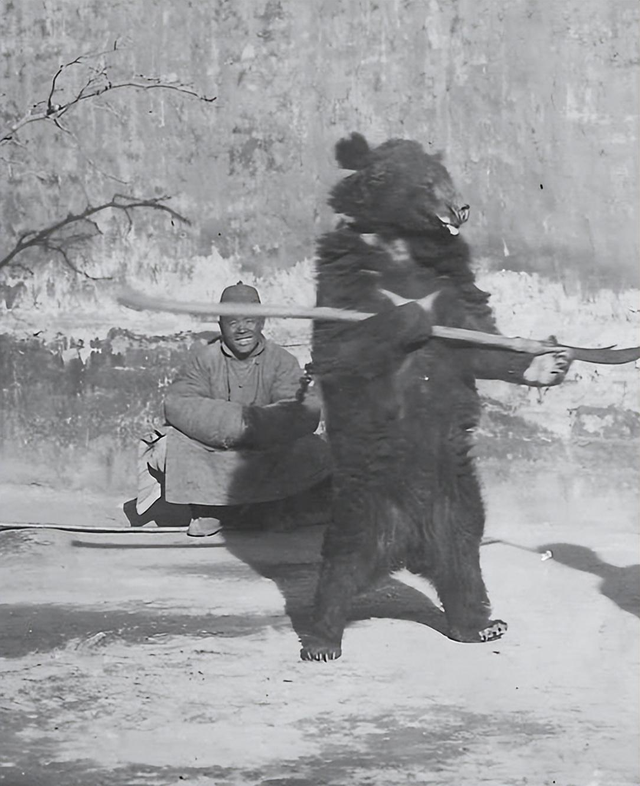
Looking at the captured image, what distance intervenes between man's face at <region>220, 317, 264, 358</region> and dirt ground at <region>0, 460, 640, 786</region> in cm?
74

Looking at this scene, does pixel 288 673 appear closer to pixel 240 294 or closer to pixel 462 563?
pixel 462 563

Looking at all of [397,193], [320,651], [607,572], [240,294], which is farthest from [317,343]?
[240,294]

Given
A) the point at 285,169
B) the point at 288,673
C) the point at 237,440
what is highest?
the point at 285,169

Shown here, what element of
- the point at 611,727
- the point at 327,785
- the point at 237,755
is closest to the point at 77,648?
the point at 237,755

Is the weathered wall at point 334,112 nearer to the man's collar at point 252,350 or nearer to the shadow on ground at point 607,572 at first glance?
the man's collar at point 252,350

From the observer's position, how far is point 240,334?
4840 mm

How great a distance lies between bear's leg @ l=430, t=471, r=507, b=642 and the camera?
3295 millimetres

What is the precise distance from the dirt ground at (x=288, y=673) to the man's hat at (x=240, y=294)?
2.98 ft

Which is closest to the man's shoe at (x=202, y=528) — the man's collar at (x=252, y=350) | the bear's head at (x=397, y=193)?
the man's collar at (x=252, y=350)

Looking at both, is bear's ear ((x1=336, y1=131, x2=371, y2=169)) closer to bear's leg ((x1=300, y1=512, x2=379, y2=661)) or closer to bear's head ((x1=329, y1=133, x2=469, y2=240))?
bear's head ((x1=329, y1=133, x2=469, y2=240))

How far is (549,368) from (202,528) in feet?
6.11

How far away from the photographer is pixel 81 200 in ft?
17.5

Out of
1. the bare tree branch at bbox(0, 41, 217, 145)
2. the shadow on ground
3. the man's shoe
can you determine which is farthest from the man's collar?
the shadow on ground

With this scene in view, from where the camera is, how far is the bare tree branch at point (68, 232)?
5.33 meters
